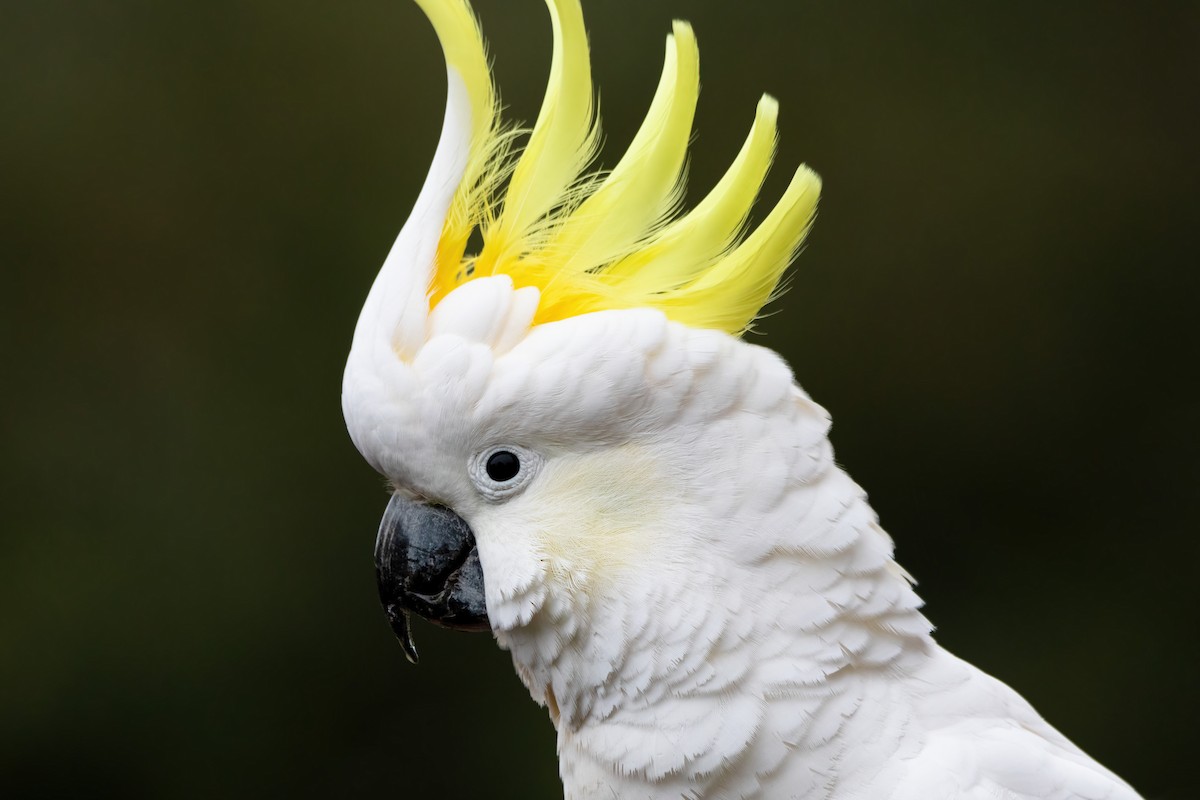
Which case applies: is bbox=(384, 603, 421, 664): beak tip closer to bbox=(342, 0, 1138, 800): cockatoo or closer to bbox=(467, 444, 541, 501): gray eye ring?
bbox=(342, 0, 1138, 800): cockatoo

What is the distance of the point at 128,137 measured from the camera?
115 inches

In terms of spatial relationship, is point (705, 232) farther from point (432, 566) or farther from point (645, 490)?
point (432, 566)

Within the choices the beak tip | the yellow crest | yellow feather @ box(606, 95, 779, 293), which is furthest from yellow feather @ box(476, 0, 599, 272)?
the beak tip

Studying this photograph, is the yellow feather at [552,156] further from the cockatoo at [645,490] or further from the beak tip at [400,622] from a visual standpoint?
the beak tip at [400,622]

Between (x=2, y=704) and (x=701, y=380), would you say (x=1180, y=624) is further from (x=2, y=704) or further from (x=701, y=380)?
(x=2, y=704)

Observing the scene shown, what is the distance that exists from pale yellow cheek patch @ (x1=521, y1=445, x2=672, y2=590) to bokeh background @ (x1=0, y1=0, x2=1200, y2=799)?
1845mm

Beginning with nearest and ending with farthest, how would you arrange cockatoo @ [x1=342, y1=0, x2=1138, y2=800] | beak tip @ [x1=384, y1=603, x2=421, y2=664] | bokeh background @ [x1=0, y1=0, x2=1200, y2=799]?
1. cockatoo @ [x1=342, y1=0, x2=1138, y2=800]
2. beak tip @ [x1=384, y1=603, x2=421, y2=664]
3. bokeh background @ [x1=0, y1=0, x2=1200, y2=799]

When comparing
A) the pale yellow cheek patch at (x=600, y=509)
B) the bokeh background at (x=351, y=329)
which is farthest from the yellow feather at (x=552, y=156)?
the bokeh background at (x=351, y=329)

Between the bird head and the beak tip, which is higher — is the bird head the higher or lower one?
the higher one

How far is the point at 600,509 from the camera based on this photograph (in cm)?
117

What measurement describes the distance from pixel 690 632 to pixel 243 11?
2404 mm

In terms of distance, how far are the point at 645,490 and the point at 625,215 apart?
0.30 meters

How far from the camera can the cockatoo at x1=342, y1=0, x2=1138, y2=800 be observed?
3.76ft

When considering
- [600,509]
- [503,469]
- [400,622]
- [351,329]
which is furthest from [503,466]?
[351,329]
